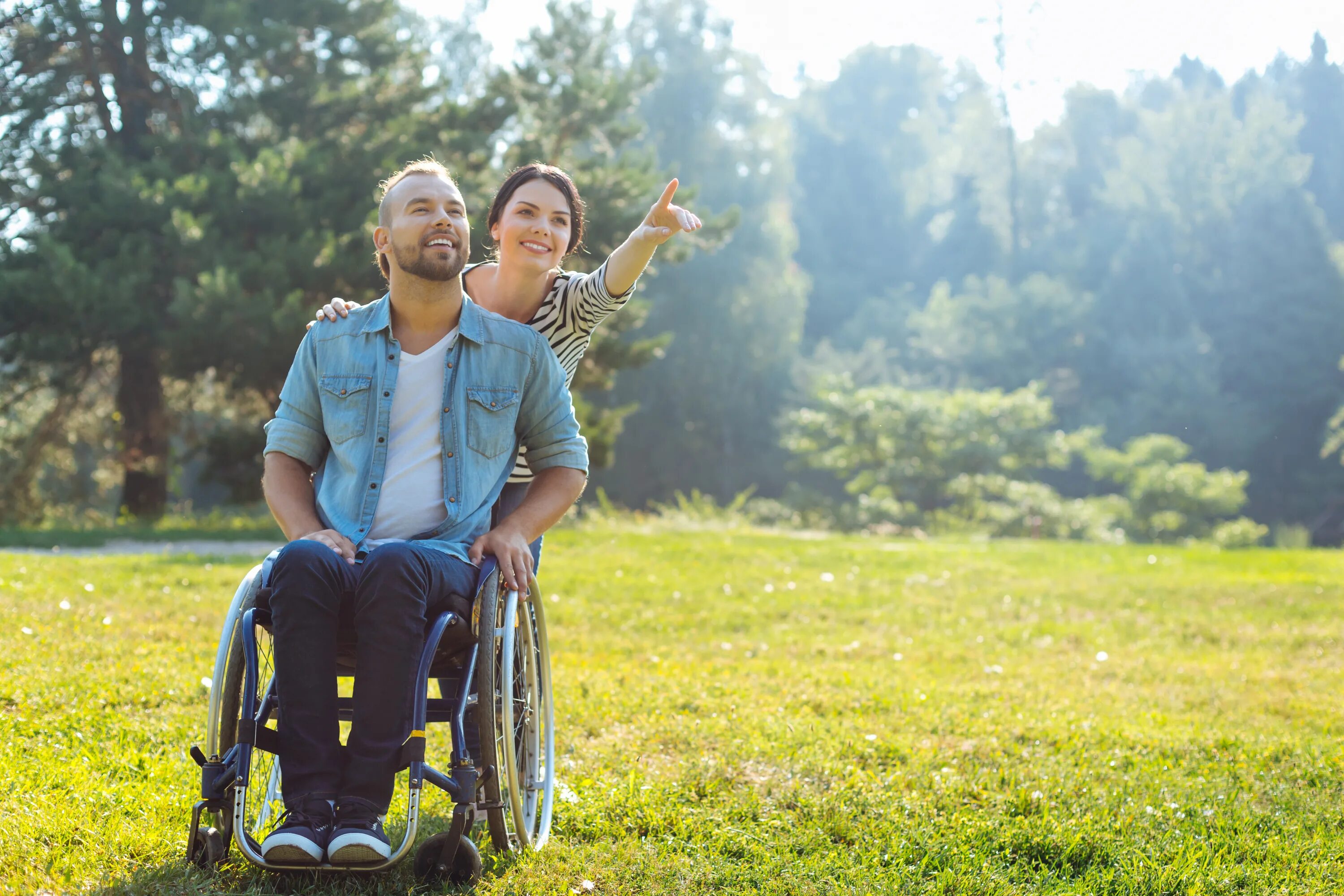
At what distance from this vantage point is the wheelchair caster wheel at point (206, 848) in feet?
8.04

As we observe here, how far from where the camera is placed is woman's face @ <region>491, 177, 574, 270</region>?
3125 millimetres

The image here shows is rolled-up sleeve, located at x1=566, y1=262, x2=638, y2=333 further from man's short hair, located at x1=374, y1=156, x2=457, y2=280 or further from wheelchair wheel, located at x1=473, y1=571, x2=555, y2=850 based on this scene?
wheelchair wheel, located at x1=473, y1=571, x2=555, y2=850

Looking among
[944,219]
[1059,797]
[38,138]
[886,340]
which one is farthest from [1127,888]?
[944,219]

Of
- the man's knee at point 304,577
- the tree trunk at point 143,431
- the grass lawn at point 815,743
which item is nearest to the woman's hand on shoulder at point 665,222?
the man's knee at point 304,577

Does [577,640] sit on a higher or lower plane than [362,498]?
lower

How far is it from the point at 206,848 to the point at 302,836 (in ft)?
1.29

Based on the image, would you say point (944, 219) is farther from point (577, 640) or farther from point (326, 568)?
point (326, 568)

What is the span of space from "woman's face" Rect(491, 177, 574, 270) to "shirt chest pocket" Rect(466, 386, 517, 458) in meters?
0.50

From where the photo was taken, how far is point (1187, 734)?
14.7 feet

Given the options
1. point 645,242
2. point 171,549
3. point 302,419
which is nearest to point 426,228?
point 302,419

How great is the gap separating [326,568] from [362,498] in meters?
0.31

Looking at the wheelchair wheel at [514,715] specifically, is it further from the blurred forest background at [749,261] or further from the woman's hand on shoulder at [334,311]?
the blurred forest background at [749,261]

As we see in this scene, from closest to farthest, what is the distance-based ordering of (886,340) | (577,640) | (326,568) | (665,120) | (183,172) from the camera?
1. (326,568)
2. (577,640)
3. (183,172)
4. (665,120)
5. (886,340)

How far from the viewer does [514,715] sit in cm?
294
